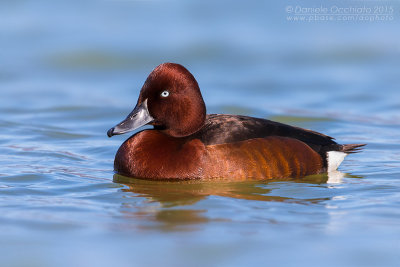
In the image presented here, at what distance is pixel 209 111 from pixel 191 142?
409 centimetres

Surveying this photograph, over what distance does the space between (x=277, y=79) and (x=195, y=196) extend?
6.83 metres

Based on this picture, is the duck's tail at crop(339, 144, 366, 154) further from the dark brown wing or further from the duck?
the duck

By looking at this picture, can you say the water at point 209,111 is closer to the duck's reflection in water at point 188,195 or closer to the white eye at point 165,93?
the duck's reflection in water at point 188,195

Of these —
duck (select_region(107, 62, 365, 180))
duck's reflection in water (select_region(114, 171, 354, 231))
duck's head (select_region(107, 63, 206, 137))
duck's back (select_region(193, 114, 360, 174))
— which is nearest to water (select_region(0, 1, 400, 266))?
duck's reflection in water (select_region(114, 171, 354, 231))

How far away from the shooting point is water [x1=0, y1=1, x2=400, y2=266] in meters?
5.40

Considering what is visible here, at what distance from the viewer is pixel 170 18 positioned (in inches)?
623

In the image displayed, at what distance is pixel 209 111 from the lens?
1121 centimetres

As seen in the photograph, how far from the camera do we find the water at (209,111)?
540 cm

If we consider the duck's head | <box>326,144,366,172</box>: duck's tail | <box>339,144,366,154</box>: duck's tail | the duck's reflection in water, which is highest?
the duck's head

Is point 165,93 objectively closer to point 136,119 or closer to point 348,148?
point 136,119

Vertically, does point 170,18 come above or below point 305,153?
above

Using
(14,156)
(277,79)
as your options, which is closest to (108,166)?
(14,156)

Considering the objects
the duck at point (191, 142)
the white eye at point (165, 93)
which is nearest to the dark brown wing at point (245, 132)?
the duck at point (191, 142)

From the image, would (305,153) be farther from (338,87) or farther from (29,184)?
(338,87)
